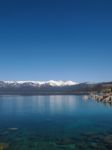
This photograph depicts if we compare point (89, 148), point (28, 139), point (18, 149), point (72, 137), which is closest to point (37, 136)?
point (28, 139)

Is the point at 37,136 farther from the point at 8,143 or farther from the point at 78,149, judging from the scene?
the point at 78,149

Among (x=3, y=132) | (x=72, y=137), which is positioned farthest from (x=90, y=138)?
(x=3, y=132)

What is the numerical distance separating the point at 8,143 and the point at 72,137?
8052mm

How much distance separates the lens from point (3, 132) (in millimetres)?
34625

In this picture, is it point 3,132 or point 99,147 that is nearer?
point 99,147

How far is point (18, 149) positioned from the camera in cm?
2520

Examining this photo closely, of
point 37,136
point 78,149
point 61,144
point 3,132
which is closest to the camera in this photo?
point 78,149

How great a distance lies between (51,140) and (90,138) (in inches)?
185

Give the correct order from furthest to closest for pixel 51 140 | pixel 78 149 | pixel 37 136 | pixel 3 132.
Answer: pixel 3 132 < pixel 37 136 < pixel 51 140 < pixel 78 149

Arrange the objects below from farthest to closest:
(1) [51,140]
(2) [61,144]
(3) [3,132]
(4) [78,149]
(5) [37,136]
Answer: (3) [3,132] → (5) [37,136] → (1) [51,140] → (2) [61,144] → (4) [78,149]

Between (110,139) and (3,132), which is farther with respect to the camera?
(3,132)

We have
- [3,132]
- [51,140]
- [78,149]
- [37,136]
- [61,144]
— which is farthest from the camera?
[3,132]

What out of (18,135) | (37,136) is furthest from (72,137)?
(18,135)

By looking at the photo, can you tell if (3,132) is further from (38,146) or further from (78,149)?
(78,149)
